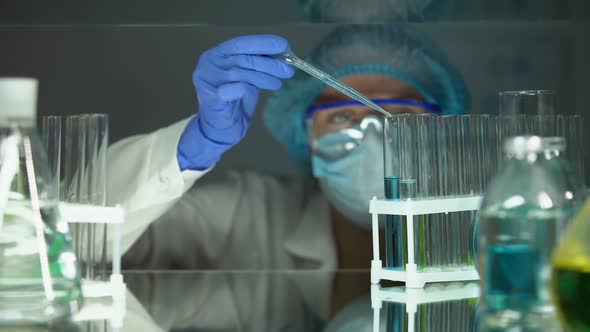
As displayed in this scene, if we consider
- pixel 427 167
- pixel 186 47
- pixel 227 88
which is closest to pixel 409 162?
pixel 427 167

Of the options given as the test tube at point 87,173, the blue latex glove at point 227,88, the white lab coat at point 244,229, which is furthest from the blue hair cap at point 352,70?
the test tube at point 87,173

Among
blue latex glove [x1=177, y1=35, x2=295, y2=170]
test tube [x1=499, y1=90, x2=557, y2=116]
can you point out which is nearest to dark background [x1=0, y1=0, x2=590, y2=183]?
blue latex glove [x1=177, y1=35, x2=295, y2=170]

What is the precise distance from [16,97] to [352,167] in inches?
58.6

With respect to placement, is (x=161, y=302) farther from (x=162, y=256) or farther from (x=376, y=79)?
(x=376, y=79)

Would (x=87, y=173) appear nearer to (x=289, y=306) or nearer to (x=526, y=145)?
(x=289, y=306)

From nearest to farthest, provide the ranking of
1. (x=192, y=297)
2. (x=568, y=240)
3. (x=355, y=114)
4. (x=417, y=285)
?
(x=568, y=240), (x=417, y=285), (x=192, y=297), (x=355, y=114)

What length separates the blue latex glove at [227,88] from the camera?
1790 mm

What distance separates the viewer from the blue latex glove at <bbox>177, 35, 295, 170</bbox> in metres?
1.79

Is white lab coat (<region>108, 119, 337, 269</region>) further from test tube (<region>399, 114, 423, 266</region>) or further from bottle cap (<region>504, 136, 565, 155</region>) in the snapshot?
bottle cap (<region>504, 136, 565, 155</region>)

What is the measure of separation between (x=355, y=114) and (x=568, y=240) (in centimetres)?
154

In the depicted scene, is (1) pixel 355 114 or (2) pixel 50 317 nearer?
(2) pixel 50 317

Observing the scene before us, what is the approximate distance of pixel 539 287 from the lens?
805 millimetres

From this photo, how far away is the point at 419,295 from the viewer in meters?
1.48

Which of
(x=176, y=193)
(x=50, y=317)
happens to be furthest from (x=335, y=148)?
(x=50, y=317)
